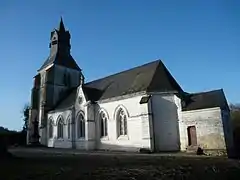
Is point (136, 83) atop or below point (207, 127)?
atop

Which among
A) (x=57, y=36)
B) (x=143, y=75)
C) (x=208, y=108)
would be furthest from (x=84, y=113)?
(x=57, y=36)

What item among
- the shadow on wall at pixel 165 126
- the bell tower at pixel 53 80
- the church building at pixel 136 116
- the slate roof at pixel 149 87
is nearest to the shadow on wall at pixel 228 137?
the church building at pixel 136 116

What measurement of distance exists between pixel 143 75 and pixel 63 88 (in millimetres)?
17391

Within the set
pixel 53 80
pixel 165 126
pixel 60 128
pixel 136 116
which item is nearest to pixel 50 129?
pixel 60 128

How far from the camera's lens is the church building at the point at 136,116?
2172cm

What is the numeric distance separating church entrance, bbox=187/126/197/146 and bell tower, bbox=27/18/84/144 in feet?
75.8

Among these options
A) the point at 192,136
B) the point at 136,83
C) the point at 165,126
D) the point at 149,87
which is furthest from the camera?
the point at 136,83

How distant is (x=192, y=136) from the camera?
22422mm

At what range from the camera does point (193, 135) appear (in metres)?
22.4

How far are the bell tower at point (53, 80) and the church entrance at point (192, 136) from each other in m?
23.1

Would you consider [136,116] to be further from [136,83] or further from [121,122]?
[136,83]

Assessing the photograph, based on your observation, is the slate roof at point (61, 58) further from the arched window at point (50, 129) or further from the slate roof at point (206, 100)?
the slate roof at point (206, 100)

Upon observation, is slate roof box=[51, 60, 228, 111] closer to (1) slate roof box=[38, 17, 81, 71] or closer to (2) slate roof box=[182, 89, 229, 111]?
(2) slate roof box=[182, 89, 229, 111]

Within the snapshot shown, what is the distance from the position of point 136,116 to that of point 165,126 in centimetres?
317
